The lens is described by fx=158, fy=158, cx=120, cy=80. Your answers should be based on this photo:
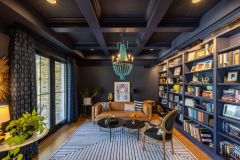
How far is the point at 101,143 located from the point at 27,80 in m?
2.29

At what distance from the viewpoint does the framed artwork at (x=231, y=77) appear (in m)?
2.84

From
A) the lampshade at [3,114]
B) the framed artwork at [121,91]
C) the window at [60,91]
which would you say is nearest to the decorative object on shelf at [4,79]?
the lampshade at [3,114]

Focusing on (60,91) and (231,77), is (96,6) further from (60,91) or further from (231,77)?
(60,91)

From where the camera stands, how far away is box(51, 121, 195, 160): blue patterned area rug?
3.33 metres

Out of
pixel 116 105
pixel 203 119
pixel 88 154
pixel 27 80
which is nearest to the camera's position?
pixel 27 80

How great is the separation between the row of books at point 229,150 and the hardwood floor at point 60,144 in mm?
393

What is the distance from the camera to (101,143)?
4047mm

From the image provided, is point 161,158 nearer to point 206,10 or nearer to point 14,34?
point 206,10

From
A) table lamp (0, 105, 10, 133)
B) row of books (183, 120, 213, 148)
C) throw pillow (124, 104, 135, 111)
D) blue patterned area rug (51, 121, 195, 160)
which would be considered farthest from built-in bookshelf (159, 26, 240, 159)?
table lamp (0, 105, 10, 133)

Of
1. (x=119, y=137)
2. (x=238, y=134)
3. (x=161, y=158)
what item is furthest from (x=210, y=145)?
(x=119, y=137)

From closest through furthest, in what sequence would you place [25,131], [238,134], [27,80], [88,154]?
[25,131] < [238,134] < [27,80] < [88,154]

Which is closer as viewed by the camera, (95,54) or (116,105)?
(116,105)

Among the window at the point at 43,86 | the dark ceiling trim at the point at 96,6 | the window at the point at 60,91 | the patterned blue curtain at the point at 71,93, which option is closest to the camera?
the dark ceiling trim at the point at 96,6

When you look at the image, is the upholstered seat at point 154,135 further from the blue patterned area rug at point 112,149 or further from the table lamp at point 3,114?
the table lamp at point 3,114
